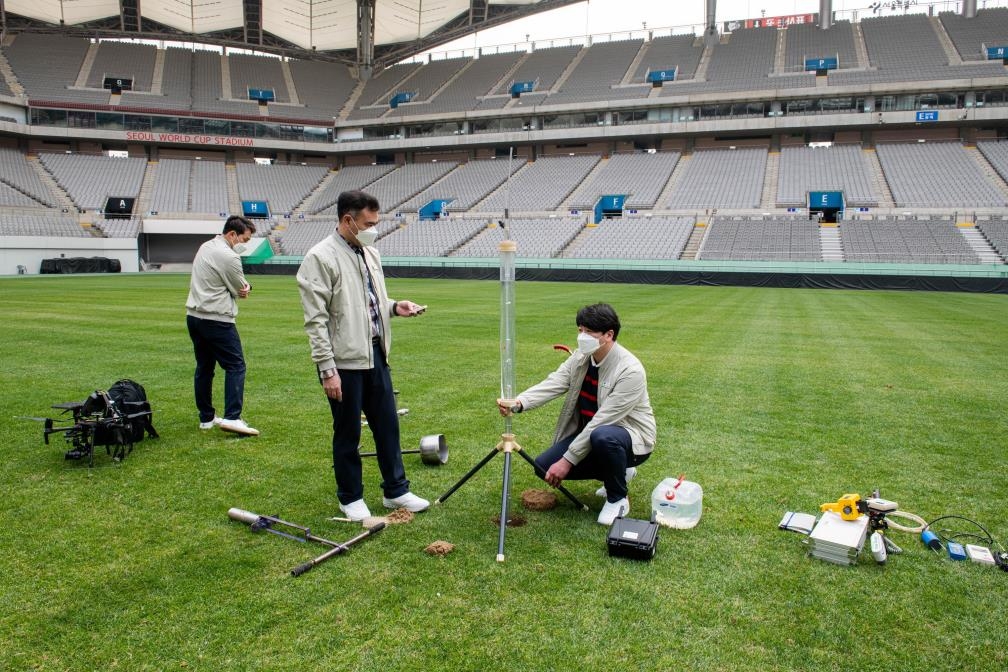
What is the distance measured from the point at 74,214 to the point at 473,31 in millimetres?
36995

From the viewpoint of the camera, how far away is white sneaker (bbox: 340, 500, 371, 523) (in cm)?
442

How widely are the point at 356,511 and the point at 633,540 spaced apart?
192cm

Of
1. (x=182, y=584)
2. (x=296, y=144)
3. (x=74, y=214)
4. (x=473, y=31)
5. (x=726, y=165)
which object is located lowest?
(x=182, y=584)

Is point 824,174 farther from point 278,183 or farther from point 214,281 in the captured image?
point 214,281

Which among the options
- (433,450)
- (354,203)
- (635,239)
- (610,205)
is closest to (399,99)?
(610,205)

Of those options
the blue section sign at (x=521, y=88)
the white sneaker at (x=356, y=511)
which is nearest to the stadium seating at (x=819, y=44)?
the blue section sign at (x=521, y=88)

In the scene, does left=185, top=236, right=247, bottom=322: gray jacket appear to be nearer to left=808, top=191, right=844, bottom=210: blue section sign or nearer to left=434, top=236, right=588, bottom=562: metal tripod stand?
left=434, top=236, right=588, bottom=562: metal tripod stand

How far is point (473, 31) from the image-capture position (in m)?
59.3

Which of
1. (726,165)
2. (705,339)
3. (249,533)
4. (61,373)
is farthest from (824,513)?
(726,165)

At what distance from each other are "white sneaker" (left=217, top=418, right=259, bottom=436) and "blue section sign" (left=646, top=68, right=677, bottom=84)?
52.1 meters

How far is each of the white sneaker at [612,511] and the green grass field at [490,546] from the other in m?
0.12

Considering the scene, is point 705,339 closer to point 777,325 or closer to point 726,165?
point 777,325

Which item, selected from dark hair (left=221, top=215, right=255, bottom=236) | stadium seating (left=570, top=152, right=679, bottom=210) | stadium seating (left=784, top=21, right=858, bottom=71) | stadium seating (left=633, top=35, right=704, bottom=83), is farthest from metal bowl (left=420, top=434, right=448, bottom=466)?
stadium seating (left=784, top=21, right=858, bottom=71)

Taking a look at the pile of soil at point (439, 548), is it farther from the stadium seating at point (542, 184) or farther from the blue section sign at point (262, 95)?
the blue section sign at point (262, 95)
